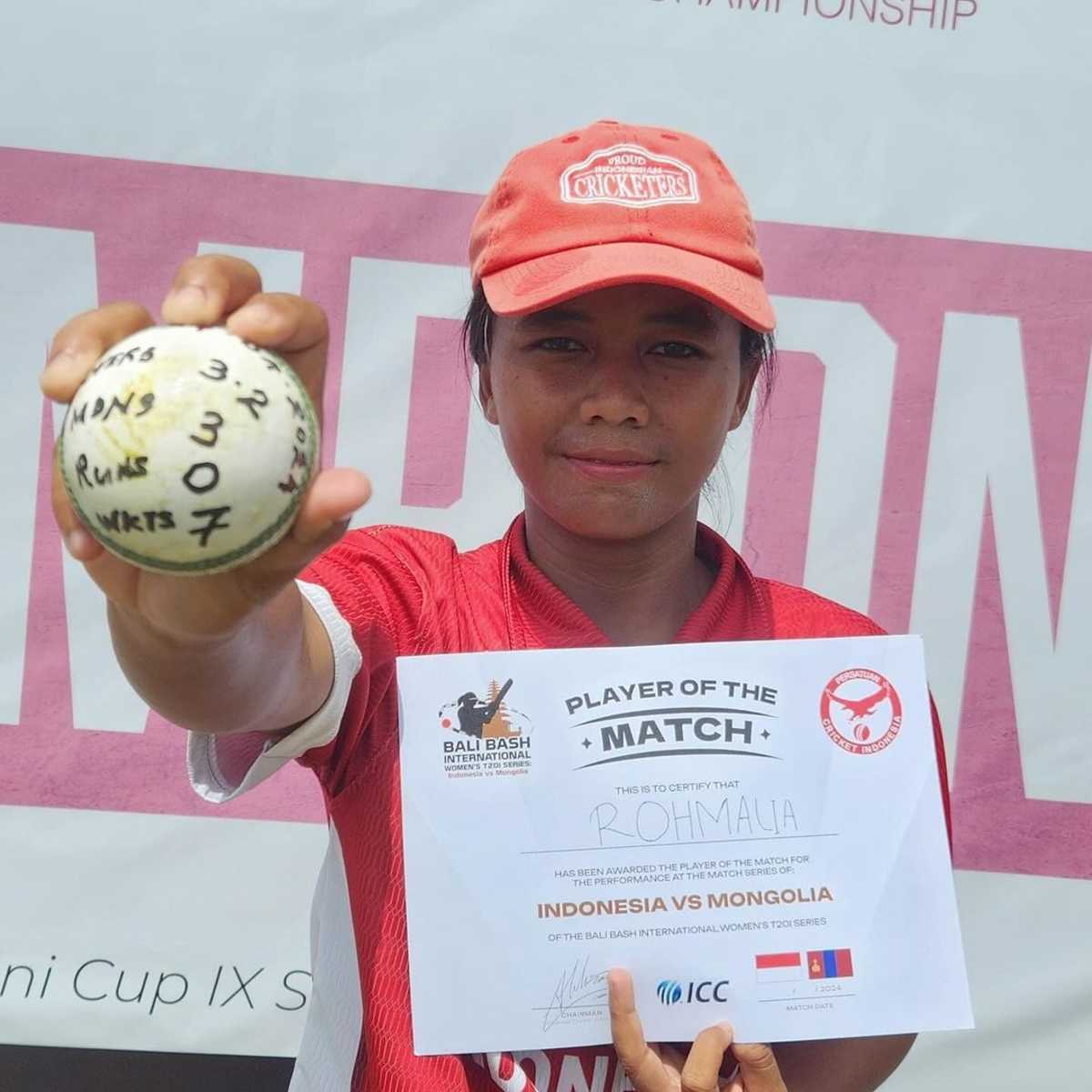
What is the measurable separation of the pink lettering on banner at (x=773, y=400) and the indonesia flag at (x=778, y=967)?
0.89 m

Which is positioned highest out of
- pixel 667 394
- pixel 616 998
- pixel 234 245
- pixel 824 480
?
pixel 234 245

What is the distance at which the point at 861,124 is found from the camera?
6.51 feet

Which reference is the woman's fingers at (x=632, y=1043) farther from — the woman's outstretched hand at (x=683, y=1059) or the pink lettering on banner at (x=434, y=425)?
the pink lettering on banner at (x=434, y=425)

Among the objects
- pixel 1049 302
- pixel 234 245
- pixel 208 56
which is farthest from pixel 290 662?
pixel 1049 302

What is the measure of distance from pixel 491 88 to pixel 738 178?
376 mm

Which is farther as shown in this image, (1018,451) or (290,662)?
(1018,451)

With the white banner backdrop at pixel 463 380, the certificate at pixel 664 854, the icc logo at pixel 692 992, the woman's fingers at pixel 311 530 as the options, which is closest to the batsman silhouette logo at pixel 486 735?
the certificate at pixel 664 854

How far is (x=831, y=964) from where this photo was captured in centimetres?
119

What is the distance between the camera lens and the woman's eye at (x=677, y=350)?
127cm

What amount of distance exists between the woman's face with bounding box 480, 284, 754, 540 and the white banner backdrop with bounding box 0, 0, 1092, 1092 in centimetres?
74

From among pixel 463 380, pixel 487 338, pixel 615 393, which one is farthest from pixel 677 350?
pixel 463 380

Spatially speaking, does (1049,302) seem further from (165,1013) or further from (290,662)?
Answer: (165,1013)

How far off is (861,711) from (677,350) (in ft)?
1.21
